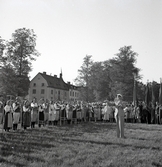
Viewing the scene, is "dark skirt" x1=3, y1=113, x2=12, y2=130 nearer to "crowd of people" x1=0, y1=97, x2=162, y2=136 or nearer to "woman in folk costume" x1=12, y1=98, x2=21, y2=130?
"crowd of people" x1=0, y1=97, x2=162, y2=136

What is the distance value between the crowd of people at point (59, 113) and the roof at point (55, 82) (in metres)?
47.0

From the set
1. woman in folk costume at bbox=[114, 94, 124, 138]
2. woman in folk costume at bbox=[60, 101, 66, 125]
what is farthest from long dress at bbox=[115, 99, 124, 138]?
woman in folk costume at bbox=[60, 101, 66, 125]

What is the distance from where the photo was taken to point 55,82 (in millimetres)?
73938

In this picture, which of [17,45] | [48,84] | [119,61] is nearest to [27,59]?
[17,45]

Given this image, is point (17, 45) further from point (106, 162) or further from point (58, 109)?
point (106, 162)

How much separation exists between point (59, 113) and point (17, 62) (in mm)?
23139

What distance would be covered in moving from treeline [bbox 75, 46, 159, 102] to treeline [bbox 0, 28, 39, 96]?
18.6 metres

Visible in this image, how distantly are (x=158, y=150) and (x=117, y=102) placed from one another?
3.59 m

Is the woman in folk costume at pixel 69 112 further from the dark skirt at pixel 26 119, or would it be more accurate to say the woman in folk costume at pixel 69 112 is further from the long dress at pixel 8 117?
the long dress at pixel 8 117

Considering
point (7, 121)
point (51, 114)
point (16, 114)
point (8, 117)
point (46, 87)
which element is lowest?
point (7, 121)

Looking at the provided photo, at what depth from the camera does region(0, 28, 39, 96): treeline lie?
36719mm

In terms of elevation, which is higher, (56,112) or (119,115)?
(119,115)

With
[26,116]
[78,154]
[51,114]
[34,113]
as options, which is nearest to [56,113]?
[51,114]

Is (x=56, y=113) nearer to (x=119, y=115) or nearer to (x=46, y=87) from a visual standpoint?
(x=119, y=115)
